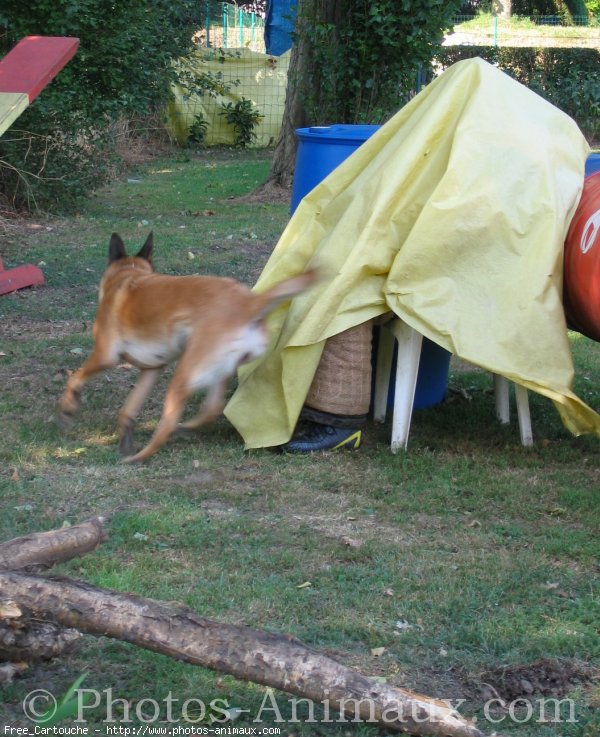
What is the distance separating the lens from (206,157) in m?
18.8

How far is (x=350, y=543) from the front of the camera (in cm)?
420

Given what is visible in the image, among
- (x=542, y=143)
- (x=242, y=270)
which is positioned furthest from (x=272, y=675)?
(x=242, y=270)

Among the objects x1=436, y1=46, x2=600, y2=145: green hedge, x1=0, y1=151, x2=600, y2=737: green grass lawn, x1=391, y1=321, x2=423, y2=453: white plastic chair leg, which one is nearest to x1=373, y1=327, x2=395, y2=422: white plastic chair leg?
x1=0, y1=151, x2=600, y2=737: green grass lawn

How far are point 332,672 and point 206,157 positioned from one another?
17.0m

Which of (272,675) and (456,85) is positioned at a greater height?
(456,85)

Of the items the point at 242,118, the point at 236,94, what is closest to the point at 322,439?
the point at 242,118

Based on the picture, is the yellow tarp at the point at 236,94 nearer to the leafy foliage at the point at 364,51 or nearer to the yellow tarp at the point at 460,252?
the leafy foliage at the point at 364,51

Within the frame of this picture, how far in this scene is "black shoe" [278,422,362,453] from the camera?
5.27m

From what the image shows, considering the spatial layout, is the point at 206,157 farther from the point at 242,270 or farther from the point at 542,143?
the point at 542,143

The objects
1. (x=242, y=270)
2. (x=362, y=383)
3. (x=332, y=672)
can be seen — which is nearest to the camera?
(x=332, y=672)

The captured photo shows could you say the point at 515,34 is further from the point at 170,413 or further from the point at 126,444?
the point at 170,413

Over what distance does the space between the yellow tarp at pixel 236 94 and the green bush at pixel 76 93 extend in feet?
24.2

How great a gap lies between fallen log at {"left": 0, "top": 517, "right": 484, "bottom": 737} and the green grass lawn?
287 millimetres

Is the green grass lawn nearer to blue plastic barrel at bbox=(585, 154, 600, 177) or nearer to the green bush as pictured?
blue plastic barrel at bbox=(585, 154, 600, 177)
